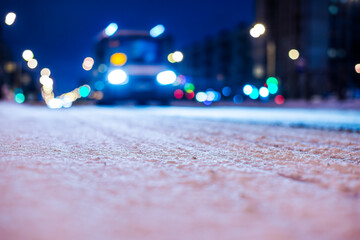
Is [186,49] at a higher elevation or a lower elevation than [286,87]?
higher

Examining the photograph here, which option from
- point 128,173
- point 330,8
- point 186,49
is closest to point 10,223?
point 128,173

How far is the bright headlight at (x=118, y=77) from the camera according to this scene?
55.7 feet

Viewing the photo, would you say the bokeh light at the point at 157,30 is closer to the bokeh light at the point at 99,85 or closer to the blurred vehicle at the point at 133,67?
the blurred vehicle at the point at 133,67

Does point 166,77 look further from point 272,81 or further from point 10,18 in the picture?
point 272,81

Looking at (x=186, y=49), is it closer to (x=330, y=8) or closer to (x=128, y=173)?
(x=330, y=8)

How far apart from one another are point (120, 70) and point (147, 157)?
1371 cm

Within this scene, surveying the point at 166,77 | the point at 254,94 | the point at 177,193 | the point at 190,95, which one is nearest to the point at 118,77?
the point at 166,77

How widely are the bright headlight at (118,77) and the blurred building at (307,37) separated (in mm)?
19215

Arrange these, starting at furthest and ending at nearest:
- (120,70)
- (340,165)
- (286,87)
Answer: (286,87)
(120,70)
(340,165)

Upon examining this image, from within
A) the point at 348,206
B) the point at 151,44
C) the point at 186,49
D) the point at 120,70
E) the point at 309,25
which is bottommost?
the point at 348,206

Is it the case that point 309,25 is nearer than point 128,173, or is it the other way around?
point 128,173

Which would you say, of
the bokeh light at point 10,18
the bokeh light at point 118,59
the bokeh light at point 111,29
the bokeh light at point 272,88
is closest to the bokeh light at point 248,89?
the bokeh light at point 272,88

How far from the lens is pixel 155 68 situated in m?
17.4

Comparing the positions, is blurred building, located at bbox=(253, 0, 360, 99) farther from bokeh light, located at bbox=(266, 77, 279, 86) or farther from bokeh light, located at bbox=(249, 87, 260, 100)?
bokeh light, located at bbox=(249, 87, 260, 100)
